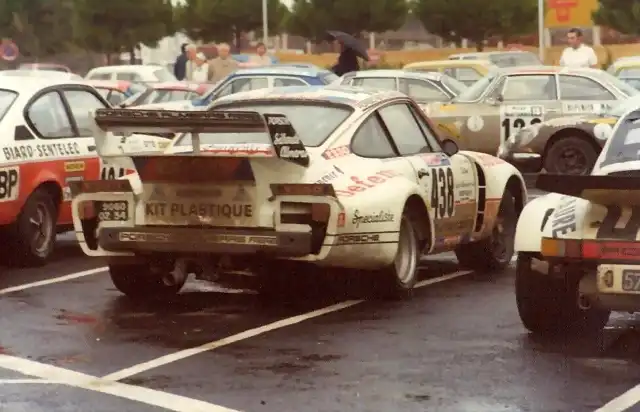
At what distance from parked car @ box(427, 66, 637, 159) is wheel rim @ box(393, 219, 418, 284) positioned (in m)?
9.86

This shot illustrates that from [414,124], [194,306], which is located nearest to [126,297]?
[194,306]

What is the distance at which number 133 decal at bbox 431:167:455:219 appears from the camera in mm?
10953

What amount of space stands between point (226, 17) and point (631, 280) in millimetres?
54652

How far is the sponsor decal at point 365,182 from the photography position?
32.2 feet

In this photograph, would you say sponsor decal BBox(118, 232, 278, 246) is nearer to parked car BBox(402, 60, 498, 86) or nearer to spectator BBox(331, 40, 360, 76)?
spectator BBox(331, 40, 360, 76)

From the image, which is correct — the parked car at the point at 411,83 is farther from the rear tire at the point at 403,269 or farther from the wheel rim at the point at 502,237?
the rear tire at the point at 403,269

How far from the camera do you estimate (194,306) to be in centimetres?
1030

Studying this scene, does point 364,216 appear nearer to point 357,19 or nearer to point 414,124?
point 414,124

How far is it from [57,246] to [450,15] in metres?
46.5

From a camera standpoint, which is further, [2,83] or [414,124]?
[2,83]

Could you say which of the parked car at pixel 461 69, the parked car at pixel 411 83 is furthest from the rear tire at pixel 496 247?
the parked car at pixel 461 69

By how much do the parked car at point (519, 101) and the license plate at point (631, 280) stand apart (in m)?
12.3

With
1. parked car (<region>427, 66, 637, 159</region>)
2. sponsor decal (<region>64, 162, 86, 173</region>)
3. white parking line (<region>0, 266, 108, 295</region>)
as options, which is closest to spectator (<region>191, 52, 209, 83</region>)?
parked car (<region>427, 66, 637, 159</region>)

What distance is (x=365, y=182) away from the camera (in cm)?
1005
